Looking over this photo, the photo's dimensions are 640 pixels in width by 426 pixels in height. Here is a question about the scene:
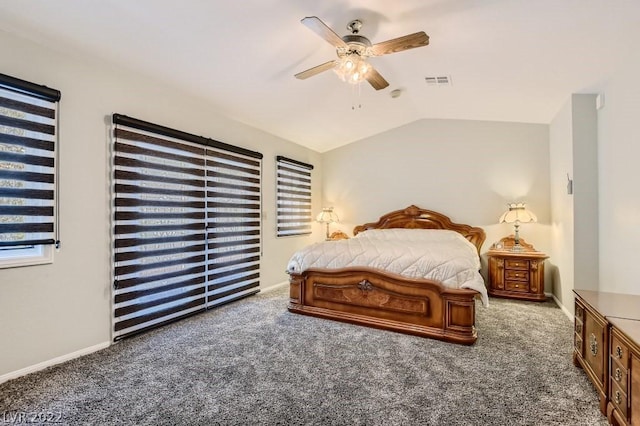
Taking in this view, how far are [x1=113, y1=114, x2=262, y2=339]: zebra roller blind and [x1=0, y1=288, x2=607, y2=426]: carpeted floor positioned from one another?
387 millimetres

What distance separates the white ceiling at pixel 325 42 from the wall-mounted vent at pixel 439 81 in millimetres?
96

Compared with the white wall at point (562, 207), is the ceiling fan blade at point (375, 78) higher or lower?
higher

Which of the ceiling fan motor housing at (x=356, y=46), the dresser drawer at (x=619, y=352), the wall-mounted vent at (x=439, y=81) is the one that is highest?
the wall-mounted vent at (x=439, y=81)

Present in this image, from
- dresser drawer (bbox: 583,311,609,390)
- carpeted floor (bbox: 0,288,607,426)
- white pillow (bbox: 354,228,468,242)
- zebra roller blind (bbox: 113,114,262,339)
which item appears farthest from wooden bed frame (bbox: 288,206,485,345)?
white pillow (bbox: 354,228,468,242)

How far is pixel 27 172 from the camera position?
2338mm

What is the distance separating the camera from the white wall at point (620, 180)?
8.34 ft

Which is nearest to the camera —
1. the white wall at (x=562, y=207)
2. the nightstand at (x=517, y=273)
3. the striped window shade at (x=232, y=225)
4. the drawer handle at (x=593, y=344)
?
the drawer handle at (x=593, y=344)

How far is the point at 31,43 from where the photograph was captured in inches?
93.4

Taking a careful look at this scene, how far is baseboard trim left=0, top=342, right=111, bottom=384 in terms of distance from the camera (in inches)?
88.4

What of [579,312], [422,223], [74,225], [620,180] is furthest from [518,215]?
[74,225]

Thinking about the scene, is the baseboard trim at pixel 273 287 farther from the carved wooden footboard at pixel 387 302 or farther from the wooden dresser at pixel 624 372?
the wooden dresser at pixel 624 372

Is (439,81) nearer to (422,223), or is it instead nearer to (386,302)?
(422,223)

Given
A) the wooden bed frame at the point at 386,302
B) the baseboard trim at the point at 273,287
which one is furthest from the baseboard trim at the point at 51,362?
the baseboard trim at the point at 273,287

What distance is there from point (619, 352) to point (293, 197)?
14.3 feet
